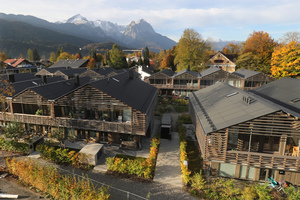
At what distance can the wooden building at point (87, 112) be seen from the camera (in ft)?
62.4

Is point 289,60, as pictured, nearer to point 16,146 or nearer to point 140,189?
point 140,189

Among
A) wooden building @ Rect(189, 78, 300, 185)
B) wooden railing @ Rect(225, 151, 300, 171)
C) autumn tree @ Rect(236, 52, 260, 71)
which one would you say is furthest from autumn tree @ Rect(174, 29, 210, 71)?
wooden railing @ Rect(225, 151, 300, 171)

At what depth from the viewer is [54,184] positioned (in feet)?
42.4

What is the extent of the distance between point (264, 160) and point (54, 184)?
54.3ft

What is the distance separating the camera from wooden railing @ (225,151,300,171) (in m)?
13.1

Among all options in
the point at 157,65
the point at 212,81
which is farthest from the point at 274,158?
the point at 157,65

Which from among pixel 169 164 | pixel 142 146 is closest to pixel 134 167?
pixel 169 164

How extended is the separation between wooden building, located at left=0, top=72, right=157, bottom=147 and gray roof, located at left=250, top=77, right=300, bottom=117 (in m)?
16.2

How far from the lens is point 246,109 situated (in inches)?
568

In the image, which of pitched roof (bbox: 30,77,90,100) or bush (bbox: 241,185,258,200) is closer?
bush (bbox: 241,185,258,200)

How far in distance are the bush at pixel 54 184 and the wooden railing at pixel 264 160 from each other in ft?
33.9

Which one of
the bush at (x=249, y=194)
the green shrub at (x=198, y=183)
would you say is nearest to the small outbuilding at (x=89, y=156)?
the green shrub at (x=198, y=183)

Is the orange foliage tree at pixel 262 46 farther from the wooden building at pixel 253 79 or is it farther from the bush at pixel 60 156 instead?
the bush at pixel 60 156

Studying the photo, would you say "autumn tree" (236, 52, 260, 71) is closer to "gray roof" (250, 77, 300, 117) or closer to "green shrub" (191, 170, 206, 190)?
"gray roof" (250, 77, 300, 117)
